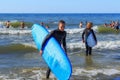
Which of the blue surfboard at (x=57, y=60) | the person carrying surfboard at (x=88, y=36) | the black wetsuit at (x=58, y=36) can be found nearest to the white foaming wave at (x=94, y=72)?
the black wetsuit at (x=58, y=36)

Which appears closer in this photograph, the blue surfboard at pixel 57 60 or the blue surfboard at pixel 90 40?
the blue surfboard at pixel 57 60

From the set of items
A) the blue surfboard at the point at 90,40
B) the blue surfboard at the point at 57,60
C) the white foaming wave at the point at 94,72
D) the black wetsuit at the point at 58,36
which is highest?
the black wetsuit at the point at 58,36

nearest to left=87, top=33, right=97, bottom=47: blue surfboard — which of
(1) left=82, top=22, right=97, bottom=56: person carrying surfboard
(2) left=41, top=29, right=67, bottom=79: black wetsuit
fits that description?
(1) left=82, top=22, right=97, bottom=56: person carrying surfboard

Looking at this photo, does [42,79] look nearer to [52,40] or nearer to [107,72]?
[52,40]

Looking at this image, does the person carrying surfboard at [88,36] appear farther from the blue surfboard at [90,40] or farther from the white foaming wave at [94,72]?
the white foaming wave at [94,72]

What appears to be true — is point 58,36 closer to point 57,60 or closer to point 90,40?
point 57,60

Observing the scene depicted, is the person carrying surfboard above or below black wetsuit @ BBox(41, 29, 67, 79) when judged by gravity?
below

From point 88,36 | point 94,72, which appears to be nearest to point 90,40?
point 88,36

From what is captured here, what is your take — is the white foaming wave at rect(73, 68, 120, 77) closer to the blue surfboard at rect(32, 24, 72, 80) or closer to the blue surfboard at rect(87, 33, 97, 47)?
the blue surfboard at rect(32, 24, 72, 80)

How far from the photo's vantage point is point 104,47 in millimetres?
17000

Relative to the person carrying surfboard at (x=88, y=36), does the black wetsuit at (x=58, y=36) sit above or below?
above

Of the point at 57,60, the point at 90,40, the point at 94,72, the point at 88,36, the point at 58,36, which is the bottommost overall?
the point at 94,72

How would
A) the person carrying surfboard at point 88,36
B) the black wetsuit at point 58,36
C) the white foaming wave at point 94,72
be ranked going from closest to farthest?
1. the black wetsuit at point 58,36
2. the white foaming wave at point 94,72
3. the person carrying surfboard at point 88,36

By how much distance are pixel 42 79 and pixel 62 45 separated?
139 cm
